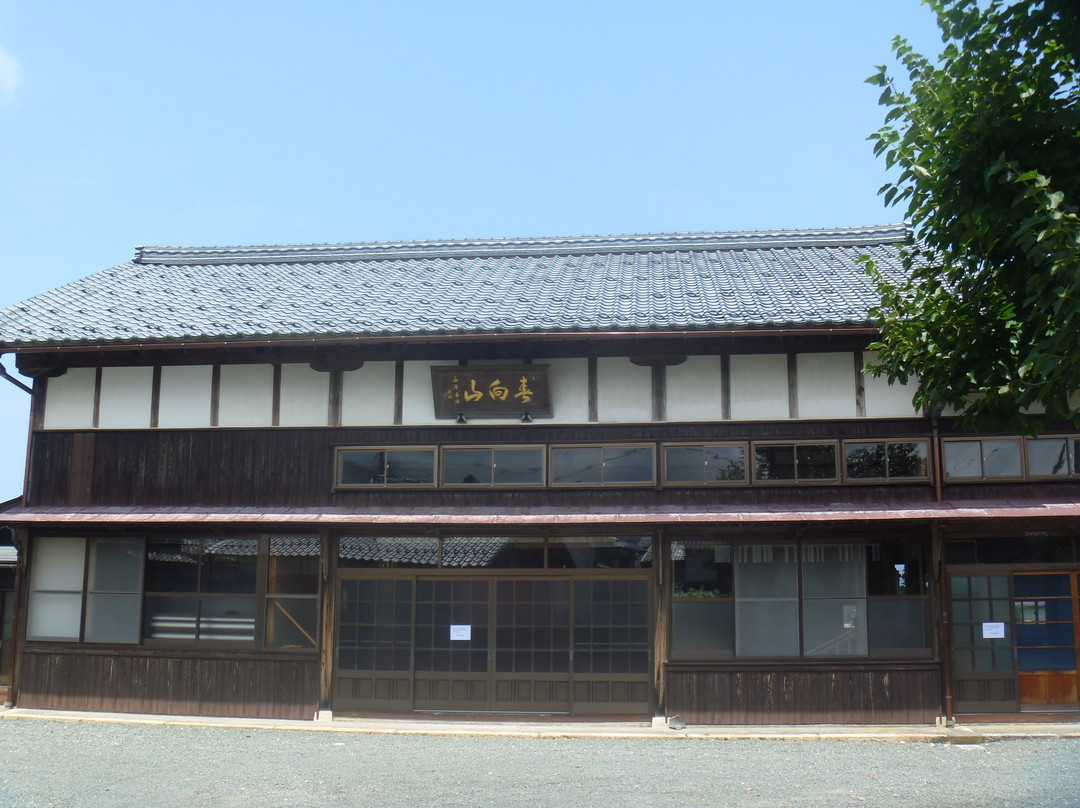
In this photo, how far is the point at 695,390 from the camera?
13430mm

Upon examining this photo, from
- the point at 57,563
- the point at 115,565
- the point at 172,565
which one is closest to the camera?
the point at 172,565

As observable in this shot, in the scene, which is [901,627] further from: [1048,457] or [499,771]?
[499,771]

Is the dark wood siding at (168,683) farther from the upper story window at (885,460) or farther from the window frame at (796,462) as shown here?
the upper story window at (885,460)

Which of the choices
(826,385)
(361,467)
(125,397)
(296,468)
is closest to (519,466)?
(361,467)

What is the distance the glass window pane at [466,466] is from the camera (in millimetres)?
13562

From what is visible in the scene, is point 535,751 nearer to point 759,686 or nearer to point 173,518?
point 759,686

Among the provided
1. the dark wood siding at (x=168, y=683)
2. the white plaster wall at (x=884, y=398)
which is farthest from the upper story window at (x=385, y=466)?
the white plaster wall at (x=884, y=398)

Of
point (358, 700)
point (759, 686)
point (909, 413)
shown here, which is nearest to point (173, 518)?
point (358, 700)

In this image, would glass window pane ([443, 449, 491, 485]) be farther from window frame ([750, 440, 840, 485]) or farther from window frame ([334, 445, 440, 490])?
window frame ([750, 440, 840, 485])

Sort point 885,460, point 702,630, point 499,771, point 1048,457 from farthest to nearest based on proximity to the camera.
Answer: point 702,630 < point 885,460 < point 1048,457 < point 499,771

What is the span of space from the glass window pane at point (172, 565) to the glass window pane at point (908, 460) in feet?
33.1

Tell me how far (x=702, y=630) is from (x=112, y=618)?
8.74 meters

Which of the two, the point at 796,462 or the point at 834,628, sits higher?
the point at 796,462

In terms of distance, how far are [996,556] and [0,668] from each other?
50.1 feet
